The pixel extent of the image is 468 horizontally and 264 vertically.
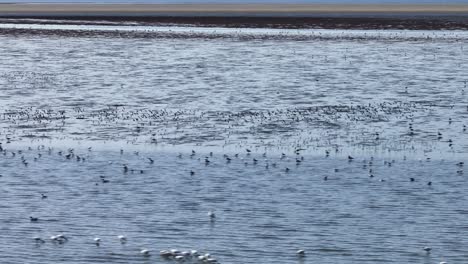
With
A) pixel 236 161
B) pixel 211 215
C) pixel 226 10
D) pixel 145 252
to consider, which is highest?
pixel 145 252

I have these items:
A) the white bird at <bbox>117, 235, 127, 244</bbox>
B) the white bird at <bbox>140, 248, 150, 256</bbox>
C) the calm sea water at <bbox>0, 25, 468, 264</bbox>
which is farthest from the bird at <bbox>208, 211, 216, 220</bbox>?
the white bird at <bbox>140, 248, 150, 256</bbox>

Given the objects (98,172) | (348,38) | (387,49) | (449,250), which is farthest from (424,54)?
(449,250)

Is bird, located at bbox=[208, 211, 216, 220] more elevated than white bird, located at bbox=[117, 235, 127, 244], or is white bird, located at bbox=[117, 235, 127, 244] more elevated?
white bird, located at bbox=[117, 235, 127, 244]

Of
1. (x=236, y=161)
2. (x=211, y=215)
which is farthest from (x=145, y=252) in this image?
(x=236, y=161)

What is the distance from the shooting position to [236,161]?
29938 mm

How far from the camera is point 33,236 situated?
71.4ft

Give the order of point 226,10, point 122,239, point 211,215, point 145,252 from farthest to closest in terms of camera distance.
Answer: point 226,10
point 211,215
point 122,239
point 145,252

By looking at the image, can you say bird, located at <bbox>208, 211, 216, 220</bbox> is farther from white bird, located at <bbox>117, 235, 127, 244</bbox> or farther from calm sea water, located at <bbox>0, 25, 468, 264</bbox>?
white bird, located at <bbox>117, 235, 127, 244</bbox>

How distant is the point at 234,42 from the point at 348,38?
30.2 feet

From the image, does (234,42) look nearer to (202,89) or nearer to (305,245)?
(202,89)

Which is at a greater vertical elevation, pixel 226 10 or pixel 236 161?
pixel 236 161

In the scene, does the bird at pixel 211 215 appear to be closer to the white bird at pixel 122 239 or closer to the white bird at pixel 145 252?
the white bird at pixel 122 239

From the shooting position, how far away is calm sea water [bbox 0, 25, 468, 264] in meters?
21.7

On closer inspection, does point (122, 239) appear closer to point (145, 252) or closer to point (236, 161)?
point (145, 252)
